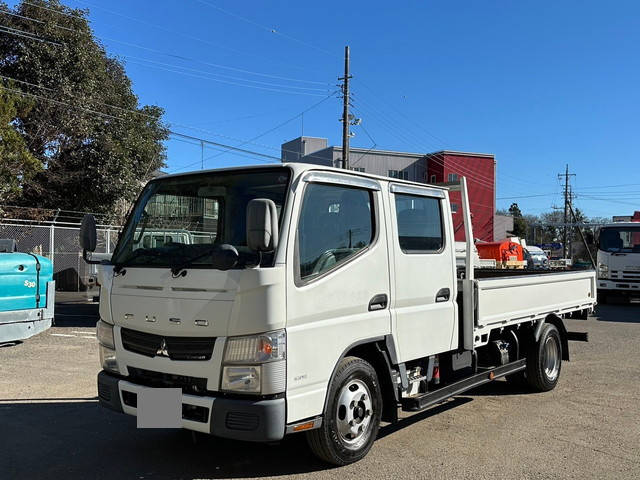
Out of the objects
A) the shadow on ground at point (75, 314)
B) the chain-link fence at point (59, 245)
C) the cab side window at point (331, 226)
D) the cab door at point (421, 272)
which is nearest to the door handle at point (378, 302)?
the cab door at point (421, 272)

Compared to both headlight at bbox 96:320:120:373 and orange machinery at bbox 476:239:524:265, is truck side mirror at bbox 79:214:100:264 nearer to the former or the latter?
headlight at bbox 96:320:120:373

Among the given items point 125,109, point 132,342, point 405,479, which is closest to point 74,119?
point 125,109

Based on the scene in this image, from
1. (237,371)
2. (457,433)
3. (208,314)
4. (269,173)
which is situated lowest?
(457,433)

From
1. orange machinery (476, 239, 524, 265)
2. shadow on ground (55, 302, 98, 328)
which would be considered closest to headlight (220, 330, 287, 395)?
shadow on ground (55, 302, 98, 328)

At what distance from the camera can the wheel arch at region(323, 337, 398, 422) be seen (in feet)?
14.1

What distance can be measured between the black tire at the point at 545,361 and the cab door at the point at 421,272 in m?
1.87

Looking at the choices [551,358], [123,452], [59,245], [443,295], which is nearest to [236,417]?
[123,452]

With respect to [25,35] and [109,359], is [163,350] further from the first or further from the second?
[25,35]

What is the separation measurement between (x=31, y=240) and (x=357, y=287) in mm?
16007

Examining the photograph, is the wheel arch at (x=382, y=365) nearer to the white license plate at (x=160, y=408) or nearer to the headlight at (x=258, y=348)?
the headlight at (x=258, y=348)

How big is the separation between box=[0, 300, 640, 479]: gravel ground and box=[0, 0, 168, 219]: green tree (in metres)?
14.5

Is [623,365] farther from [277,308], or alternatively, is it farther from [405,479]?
[277,308]

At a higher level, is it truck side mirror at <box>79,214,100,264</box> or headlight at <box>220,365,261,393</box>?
truck side mirror at <box>79,214,100,264</box>

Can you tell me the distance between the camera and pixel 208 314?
3656 mm
